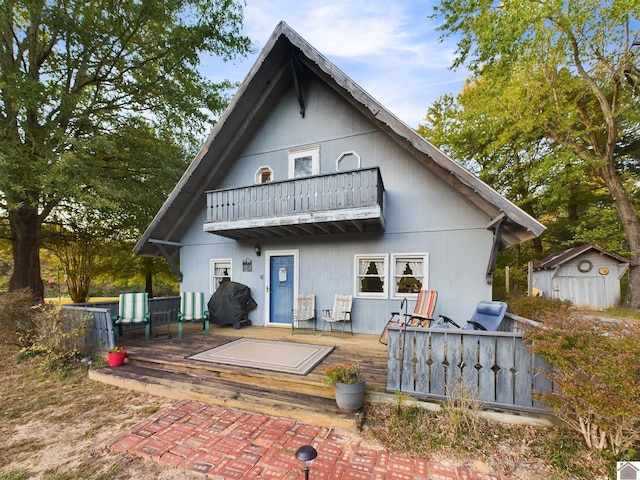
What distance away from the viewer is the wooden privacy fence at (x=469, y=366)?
10.5ft

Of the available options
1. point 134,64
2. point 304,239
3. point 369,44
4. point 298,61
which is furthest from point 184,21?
point 304,239

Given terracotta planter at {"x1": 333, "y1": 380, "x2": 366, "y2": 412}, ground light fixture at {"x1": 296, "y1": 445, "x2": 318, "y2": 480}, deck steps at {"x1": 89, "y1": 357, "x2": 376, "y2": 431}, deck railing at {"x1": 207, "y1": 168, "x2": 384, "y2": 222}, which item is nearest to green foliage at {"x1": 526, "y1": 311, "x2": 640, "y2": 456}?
terracotta planter at {"x1": 333, "y1": 380, "x2": 366, "y2": 412}

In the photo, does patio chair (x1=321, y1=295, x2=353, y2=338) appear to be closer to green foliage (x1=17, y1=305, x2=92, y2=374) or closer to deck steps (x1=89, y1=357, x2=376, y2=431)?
deck steps (x1=89, y1=357, x2=376, y2=431)

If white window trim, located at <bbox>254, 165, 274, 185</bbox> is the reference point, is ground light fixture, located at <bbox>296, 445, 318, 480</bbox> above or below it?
below

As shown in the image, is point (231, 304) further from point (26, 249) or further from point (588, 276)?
point (588, 276)

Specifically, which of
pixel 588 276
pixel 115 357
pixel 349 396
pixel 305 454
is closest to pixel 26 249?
pixel 115 357

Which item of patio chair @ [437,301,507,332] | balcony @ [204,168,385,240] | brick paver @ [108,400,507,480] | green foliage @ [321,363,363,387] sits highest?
balcony @ [204,168,385,240]

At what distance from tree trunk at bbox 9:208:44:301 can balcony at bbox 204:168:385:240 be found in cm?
652

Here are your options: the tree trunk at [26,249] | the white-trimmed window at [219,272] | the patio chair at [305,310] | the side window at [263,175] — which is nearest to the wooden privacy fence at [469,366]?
the patio chair at [305,310]

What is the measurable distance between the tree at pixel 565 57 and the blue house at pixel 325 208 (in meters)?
6.61

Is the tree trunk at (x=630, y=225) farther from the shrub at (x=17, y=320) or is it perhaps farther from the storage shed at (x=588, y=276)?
the shrub at (x=17, y=320)

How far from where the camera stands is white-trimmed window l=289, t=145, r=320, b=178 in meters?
7.50

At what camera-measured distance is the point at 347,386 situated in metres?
3.27

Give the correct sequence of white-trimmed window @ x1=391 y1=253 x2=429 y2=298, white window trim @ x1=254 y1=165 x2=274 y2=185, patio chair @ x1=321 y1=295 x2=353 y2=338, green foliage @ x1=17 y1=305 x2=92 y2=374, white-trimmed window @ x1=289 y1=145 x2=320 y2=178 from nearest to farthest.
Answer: green foliage @ x1=17 y1=305 x2=92 y2=374, white-trimmed window @ x1=391 y1=253 x2=429 y2=298, patio chair @ x1=321 y1=295 x2=353 y2=338, white-trimmed window @ x1=289 y1=145 x2=320 y2=178, white window trim @ x1=254 y1=165 x2=274 y2=185
